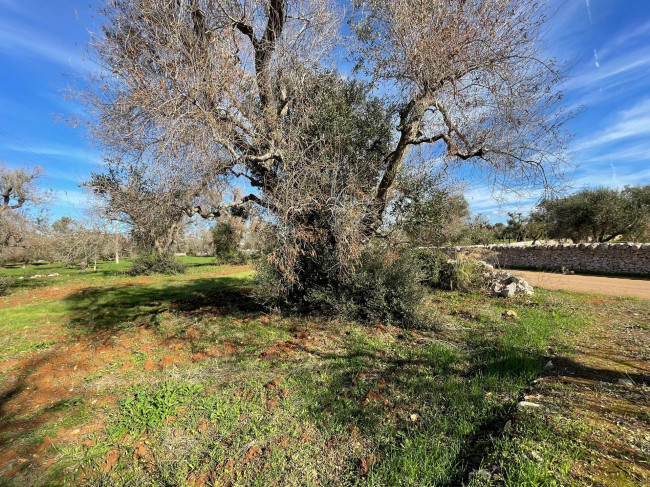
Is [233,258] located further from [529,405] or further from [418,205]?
[529,405]

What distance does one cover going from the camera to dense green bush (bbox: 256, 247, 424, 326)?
20.8ft

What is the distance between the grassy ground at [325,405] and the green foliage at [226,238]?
67.8 feet

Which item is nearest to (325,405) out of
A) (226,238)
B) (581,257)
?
(581,257)

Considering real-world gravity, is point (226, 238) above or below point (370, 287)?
above

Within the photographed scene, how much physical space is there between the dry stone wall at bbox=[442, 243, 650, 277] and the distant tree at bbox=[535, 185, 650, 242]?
10.6 ft

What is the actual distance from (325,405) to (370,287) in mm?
3509

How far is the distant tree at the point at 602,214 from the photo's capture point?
18297 millimetres

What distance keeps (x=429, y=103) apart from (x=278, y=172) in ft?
11.8

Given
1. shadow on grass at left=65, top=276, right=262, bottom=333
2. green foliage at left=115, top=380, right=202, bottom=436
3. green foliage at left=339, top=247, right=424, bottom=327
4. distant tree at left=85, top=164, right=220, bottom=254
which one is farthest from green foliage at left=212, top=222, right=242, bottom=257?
green foliage at left=115, top=380, right=202, bottom=436

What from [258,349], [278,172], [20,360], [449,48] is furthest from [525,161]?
[20,360]

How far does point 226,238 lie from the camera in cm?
2716

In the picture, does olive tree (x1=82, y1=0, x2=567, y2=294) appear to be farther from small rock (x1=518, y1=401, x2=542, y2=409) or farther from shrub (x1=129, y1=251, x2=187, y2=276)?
shrub (x1=129, y1=251, x2=187, y2=276)

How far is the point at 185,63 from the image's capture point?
4305mm

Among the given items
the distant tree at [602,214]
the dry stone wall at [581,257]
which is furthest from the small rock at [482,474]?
the distant tree at [602,214]
